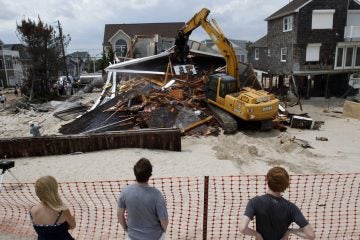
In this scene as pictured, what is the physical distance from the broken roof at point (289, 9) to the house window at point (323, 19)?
43.9 inches

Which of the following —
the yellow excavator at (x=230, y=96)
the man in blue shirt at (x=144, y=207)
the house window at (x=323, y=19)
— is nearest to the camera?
the man in blue shirt at (x=144, y=207)

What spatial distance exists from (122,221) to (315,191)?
636cm

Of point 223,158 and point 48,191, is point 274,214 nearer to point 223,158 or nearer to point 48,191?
point 48,191

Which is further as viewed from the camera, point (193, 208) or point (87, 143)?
point (87, 143)

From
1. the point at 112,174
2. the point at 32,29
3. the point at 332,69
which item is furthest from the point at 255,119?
the point at 32,29

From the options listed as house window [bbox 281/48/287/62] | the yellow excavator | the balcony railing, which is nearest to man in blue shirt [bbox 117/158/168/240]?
the yellow excavator

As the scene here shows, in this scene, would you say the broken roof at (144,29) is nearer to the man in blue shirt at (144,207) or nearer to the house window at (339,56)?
the house window at (339,56)

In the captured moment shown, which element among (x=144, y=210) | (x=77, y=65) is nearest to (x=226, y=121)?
(x=144, y=210)

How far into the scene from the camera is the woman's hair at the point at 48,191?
3.60 metres

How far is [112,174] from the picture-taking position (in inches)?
392

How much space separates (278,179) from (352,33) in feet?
85.2

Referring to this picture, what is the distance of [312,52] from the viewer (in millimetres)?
26203

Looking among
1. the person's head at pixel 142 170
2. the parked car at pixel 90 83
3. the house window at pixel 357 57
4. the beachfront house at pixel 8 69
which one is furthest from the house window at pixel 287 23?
the beachfront house at pixel 8 69

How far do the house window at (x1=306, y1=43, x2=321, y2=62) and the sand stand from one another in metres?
10.7
